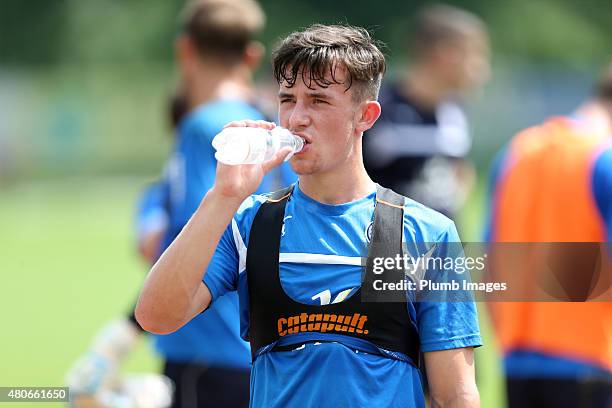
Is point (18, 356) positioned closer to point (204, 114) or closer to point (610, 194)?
point (204, 114)

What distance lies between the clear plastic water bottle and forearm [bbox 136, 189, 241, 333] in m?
0.12

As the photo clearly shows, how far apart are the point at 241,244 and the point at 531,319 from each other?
7.91 feet

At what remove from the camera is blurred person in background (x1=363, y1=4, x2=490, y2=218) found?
774 cm

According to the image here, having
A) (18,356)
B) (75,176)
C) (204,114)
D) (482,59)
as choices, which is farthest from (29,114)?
(204,114)

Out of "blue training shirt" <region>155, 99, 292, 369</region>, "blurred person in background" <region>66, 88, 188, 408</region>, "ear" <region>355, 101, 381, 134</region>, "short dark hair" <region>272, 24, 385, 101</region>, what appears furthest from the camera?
"blurred person in background" <region>66, 88, 188, 408</region>

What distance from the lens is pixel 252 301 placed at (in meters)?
3.35

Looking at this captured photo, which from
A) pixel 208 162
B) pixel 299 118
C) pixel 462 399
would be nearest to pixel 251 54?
pixel 208 162

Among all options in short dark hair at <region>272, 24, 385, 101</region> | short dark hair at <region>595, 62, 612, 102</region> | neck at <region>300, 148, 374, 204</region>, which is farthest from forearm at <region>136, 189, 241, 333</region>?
short dark hair at <region>595, 62, 612, 102</region>

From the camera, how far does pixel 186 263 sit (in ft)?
10.1

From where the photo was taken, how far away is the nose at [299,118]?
10.7 ft

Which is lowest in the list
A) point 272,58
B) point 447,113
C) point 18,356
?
point 18,356

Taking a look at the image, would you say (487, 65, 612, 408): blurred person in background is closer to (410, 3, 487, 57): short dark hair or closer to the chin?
the chin

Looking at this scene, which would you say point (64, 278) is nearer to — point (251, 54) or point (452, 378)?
point (251, 54)

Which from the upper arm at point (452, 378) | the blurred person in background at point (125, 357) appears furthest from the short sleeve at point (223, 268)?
the blurred person in background at point (125, 357)
